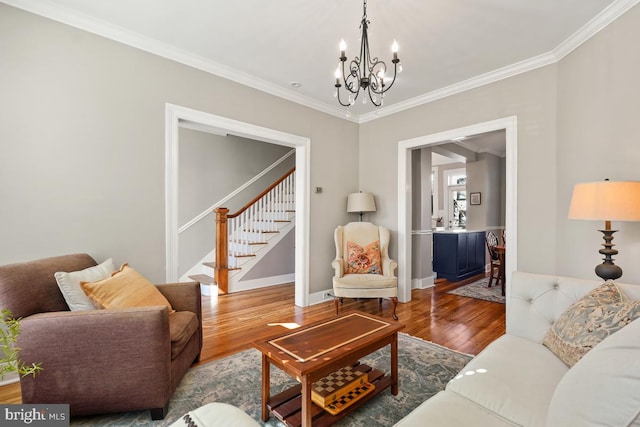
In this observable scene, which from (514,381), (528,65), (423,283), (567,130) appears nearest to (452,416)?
(514,381)

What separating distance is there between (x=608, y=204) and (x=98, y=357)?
10.5 ft

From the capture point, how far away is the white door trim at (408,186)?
10.4 ft

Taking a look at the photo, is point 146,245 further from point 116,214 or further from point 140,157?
point 140,157

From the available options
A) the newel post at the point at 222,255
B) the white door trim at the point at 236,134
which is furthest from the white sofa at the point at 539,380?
the newel post at the point at 222,255

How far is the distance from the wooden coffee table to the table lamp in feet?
7.74

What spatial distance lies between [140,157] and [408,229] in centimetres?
337

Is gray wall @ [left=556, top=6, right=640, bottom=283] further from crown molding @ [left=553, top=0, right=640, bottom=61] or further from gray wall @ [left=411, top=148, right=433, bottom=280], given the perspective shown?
gray wall @ [left=411, top=148, right=433, bottom=280]

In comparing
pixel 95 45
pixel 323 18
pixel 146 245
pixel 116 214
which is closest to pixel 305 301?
pixel 146 245

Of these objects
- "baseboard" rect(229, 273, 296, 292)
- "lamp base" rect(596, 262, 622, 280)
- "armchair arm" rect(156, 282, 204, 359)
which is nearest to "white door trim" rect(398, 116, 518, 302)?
"lamp base" rect(596, 262, 622, 280)

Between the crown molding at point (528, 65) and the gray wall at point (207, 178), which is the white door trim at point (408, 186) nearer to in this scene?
the crown molding at point (528, 65)

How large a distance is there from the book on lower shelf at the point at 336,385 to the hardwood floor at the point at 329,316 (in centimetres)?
116

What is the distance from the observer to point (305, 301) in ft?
13.2

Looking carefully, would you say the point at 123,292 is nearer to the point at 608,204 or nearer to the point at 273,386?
the point at 273,386

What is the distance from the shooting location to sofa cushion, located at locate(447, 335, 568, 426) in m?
1.19
